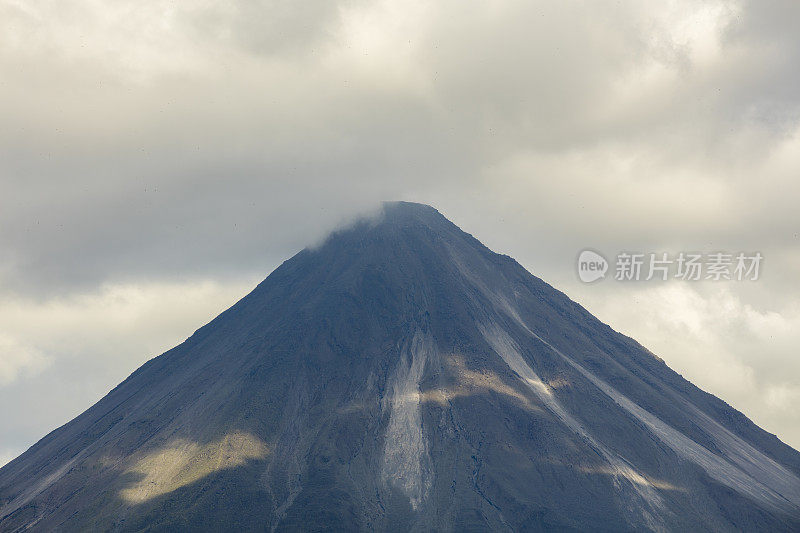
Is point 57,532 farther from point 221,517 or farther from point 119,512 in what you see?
point 221,517

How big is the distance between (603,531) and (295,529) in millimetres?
84744

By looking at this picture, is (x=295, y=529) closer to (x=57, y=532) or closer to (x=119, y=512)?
(x=119, y=512)

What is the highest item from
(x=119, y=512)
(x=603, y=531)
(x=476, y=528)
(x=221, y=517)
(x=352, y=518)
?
(x=119, y=512)

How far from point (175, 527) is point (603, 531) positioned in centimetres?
11610

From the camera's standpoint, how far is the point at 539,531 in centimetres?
19800

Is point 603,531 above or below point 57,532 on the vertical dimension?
below

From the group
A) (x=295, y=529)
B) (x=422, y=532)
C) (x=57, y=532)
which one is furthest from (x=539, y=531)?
(x=57, y=532)

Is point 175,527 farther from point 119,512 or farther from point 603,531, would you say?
point 603,531

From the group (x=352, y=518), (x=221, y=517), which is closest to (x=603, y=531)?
(x=352, y=518)

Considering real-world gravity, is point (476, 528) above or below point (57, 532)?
below

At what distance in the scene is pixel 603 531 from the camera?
652 feet

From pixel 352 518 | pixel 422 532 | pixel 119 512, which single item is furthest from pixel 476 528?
pixel 119 512

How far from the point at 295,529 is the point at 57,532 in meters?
65.5

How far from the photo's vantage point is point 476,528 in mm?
196250
